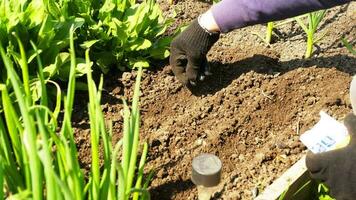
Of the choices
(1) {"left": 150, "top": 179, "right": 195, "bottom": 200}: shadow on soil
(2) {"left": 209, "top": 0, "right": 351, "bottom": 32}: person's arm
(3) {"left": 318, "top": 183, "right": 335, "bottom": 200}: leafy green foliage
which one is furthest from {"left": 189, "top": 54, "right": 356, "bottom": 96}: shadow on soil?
(3) {"left": 318, "top": 183, "right": 335, "bottom": 200}: leafy green foliage

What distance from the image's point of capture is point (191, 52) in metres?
2.10

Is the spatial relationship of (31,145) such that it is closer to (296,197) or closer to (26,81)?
(26,81)

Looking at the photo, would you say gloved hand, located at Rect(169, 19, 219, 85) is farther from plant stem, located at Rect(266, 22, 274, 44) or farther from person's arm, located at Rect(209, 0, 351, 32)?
plant stem, located at Rect(266, 22, 274, 44)

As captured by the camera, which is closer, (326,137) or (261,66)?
(326,137)

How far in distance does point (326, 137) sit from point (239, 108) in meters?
0.58

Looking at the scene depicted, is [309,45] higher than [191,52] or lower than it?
lower

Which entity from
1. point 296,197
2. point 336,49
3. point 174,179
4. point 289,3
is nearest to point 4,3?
point 174,179

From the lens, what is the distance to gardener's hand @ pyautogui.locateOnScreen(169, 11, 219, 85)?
2.08m

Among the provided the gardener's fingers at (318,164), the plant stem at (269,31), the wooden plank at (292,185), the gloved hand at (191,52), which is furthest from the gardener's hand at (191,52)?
the gardener's fingers at (318,164)

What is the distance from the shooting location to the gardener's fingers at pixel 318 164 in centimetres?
157

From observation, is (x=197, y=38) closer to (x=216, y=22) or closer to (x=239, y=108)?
(x=216, y=22)

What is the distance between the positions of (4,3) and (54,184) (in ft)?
3.64

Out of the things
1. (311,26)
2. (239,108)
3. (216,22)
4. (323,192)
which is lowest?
(323,192)

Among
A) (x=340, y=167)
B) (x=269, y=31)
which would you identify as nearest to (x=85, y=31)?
(x=269, y=31)
